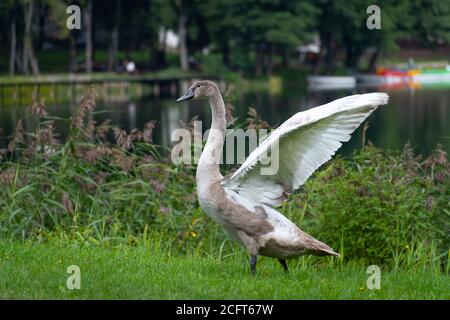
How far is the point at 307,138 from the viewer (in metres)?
7.70

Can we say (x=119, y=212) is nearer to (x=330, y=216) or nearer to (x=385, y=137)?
(x=330, y=216)

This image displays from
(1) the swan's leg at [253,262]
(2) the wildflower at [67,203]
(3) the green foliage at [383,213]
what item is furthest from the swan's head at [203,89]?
(2) the wildflower at [67,203]

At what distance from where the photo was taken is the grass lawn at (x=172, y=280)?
277 inches

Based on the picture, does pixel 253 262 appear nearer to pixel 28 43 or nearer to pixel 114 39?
pixel 28 43

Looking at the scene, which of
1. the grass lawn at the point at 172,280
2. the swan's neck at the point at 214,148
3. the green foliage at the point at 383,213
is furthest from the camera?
the green foliage at the point at 383,213

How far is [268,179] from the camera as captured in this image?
798cm

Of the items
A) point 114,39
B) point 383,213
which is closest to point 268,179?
point 383,213

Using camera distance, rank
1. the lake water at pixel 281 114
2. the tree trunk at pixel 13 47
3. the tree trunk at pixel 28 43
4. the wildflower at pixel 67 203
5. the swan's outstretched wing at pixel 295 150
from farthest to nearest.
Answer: the tree trunk at pixel 13 47, the tree trunk at pixel 28 43, the lake water at pixel 281 114, the wildflower at pixel 67 203, the swan's outstretched wing at pixel 295 150

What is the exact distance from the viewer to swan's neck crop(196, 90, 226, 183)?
7809 millimetres

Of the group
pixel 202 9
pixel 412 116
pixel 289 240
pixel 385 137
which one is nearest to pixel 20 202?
pixel 289 240

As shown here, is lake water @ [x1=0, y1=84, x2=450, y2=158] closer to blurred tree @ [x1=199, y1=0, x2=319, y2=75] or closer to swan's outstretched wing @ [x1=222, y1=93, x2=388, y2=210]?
blurred tree @ [x1=199, y1=0, x2=319, y2=75]

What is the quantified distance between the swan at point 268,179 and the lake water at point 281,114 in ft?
41.3

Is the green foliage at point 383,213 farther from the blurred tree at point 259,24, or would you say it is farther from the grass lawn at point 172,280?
the blurred tree at point 259,24
